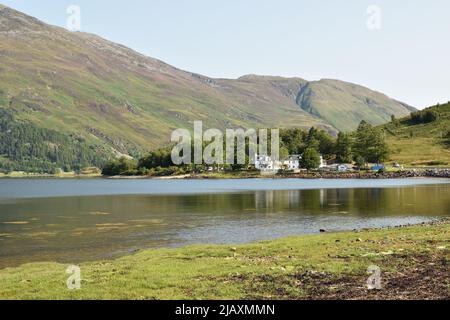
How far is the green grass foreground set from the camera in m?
25.8

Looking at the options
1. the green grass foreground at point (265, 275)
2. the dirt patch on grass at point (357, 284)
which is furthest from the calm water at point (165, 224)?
the dirt patch on grass at point (357, 284)

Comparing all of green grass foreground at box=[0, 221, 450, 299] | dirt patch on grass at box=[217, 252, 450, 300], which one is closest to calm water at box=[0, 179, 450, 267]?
green grass foreground at box=[0, 221, 450, 299]

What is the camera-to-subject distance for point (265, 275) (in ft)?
99.5

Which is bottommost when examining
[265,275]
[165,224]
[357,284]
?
[165,224]

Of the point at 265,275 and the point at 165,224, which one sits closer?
the point at 265,275

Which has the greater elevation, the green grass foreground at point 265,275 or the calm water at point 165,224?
the green grass foreground at point 265,275

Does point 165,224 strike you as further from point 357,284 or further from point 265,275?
point 357,284

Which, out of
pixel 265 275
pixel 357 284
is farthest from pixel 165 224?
pixel 357 284

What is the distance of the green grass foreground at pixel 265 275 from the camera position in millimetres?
25812

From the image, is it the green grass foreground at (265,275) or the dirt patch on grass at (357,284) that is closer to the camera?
the dirt patch on grass at (357,284)

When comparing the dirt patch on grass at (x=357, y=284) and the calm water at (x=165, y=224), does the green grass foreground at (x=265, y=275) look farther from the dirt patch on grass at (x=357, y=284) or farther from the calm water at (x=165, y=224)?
the calm water at (x=165, y=224)

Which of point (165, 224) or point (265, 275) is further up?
point (265, 275)
